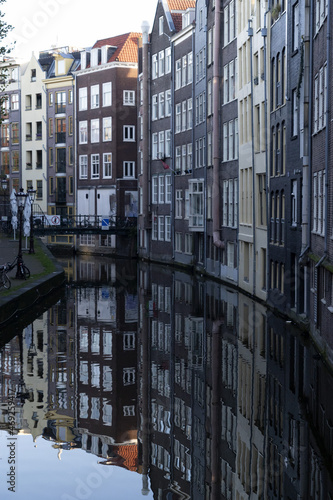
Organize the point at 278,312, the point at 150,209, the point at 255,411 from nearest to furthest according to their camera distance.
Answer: the point at 255,411, the point at 278,312, the point at 150,209

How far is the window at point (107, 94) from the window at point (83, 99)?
3420 millimetres

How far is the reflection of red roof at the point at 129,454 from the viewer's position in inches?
418

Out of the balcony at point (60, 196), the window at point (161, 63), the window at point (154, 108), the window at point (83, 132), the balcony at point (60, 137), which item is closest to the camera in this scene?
the window at point (161, 63)

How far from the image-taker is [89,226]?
230ft

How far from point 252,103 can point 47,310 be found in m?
13.0

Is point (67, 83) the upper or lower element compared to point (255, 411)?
upper

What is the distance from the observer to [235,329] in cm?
2375

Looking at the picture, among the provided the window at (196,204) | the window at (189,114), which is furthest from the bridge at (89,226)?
the window at (196,204)

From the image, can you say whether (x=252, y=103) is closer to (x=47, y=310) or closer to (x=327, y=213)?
(x=47, y=310)

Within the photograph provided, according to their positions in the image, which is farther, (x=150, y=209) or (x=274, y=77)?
(x=150, y=209)

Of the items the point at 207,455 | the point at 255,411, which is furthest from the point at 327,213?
the point at 207,455

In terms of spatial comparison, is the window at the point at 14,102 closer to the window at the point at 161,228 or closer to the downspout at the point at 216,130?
the window at the point at 161,228

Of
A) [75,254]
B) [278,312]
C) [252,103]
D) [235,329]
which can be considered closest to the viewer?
[235,329]

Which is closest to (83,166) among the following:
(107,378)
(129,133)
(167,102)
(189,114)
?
(129,133)
